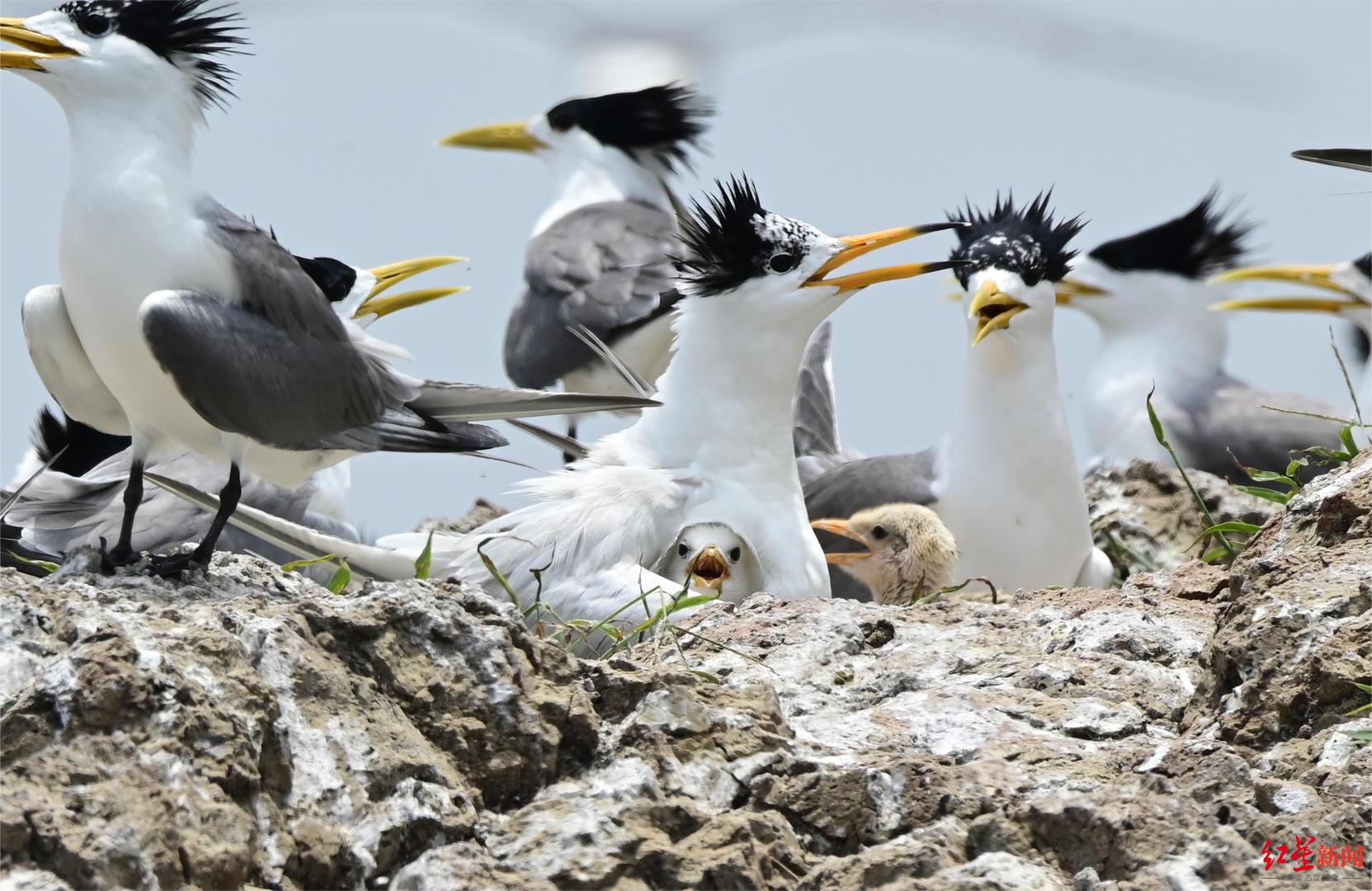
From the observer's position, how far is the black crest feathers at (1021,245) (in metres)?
7.36

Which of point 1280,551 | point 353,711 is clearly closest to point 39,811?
point 353,711

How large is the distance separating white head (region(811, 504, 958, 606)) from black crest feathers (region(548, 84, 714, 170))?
5.41 m

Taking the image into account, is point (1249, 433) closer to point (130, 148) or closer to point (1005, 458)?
point (1005, 458)

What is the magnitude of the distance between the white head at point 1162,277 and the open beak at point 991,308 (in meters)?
4.79

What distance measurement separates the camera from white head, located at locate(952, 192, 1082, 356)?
728 cm

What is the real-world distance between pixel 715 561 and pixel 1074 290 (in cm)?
735

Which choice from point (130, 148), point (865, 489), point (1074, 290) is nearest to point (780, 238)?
point (865, 489)

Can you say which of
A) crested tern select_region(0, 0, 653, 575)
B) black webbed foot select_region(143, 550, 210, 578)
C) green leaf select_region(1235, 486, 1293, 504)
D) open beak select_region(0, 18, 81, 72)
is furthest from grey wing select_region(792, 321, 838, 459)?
black webbed foot select_region(143, 550, 210, 578)

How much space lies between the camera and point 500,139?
12305 mm

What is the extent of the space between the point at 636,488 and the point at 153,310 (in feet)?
6.38

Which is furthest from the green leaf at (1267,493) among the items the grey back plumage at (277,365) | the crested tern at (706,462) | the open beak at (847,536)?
the open beak at (847,536)

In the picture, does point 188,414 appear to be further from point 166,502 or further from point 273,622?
point 166,502

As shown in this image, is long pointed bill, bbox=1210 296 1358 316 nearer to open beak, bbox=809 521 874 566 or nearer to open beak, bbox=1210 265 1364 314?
open beak, bbox=1210 265 1364 314

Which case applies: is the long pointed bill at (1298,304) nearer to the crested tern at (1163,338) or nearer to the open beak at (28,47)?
the crested tern at (1163,338)
